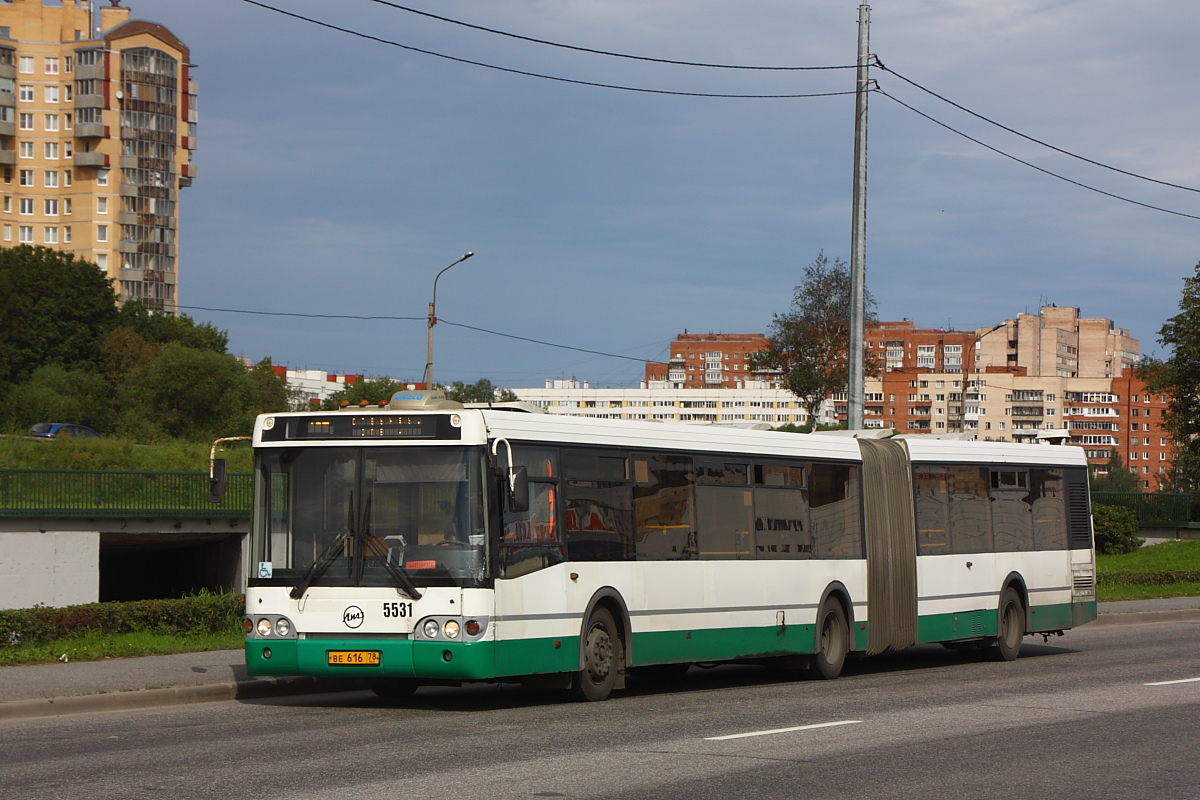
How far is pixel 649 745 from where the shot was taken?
35.7 ft

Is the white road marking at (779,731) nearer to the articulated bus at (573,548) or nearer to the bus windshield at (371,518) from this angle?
the articulated bus at (573,548)

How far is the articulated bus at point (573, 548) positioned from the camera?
13180 millimetres

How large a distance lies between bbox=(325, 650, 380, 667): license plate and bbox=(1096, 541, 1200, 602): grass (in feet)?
76.5

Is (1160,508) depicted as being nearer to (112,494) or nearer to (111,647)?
(112,494)

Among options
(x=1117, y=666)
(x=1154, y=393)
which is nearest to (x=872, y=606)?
(x=1117, y=666)

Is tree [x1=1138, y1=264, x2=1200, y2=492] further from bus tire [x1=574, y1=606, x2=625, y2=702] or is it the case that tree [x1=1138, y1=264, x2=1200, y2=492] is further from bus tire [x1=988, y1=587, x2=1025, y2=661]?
bus tire [x1=574, y1=606, x2=625, y2=702]

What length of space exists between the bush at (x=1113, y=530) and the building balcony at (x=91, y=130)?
321 feet

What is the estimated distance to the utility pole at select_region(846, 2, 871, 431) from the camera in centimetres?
2516

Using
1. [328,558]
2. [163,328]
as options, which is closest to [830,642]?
[328,558]

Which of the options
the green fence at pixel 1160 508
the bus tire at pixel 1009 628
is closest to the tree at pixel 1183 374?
the green fence at pixel 1160 508

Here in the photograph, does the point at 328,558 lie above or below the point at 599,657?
above

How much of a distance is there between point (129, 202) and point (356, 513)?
122 meters

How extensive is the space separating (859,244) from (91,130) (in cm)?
11160

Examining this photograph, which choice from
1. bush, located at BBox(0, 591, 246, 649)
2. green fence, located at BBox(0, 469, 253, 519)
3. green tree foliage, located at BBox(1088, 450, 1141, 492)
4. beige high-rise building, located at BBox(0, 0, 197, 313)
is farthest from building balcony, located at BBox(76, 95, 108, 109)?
bush, located at BBox(0, 591, 246, 649)
